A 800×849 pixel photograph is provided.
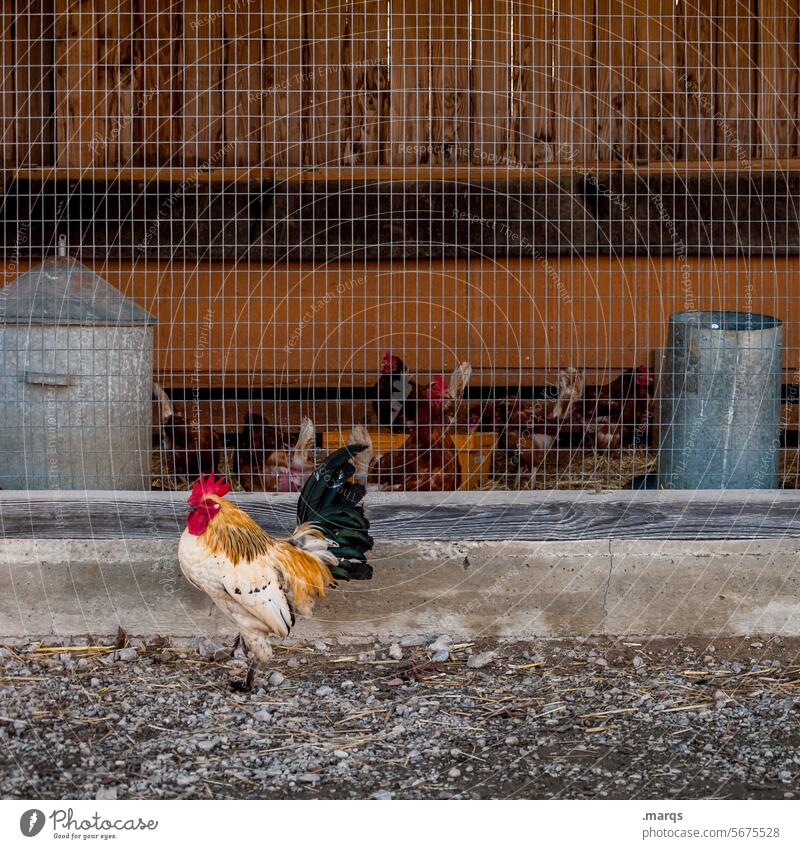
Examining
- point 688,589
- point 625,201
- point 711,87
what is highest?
point 711,87

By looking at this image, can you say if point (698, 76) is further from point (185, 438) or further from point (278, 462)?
point (185, 438)

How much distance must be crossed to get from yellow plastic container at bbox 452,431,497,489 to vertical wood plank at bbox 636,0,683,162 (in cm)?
220

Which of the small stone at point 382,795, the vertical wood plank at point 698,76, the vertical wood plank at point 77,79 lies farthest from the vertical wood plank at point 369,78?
the small stone at point 382,795

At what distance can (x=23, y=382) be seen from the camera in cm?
530

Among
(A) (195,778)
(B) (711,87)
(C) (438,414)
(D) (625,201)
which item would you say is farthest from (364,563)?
(B) (711,87)

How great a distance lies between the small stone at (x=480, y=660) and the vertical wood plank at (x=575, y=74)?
3.60 metres

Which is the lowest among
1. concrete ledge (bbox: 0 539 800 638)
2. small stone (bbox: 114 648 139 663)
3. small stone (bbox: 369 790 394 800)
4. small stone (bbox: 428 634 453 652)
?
small stone (bbox: 369 790 394 800)

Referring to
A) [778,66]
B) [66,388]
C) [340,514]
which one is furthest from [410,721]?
[778,66]

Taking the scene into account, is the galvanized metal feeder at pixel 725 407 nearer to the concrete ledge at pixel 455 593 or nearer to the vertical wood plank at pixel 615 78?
the concrete ledge at pixel 455 593

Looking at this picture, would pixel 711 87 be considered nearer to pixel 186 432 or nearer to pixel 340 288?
pixel 340 288

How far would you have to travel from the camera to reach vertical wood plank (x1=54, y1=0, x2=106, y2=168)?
722 cm

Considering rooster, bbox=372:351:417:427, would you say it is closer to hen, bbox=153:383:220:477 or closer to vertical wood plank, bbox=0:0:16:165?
hen, bbox=153:383:220:477

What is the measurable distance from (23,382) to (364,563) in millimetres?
1941

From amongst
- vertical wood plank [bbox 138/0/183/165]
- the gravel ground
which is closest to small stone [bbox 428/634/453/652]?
the gravel ground
